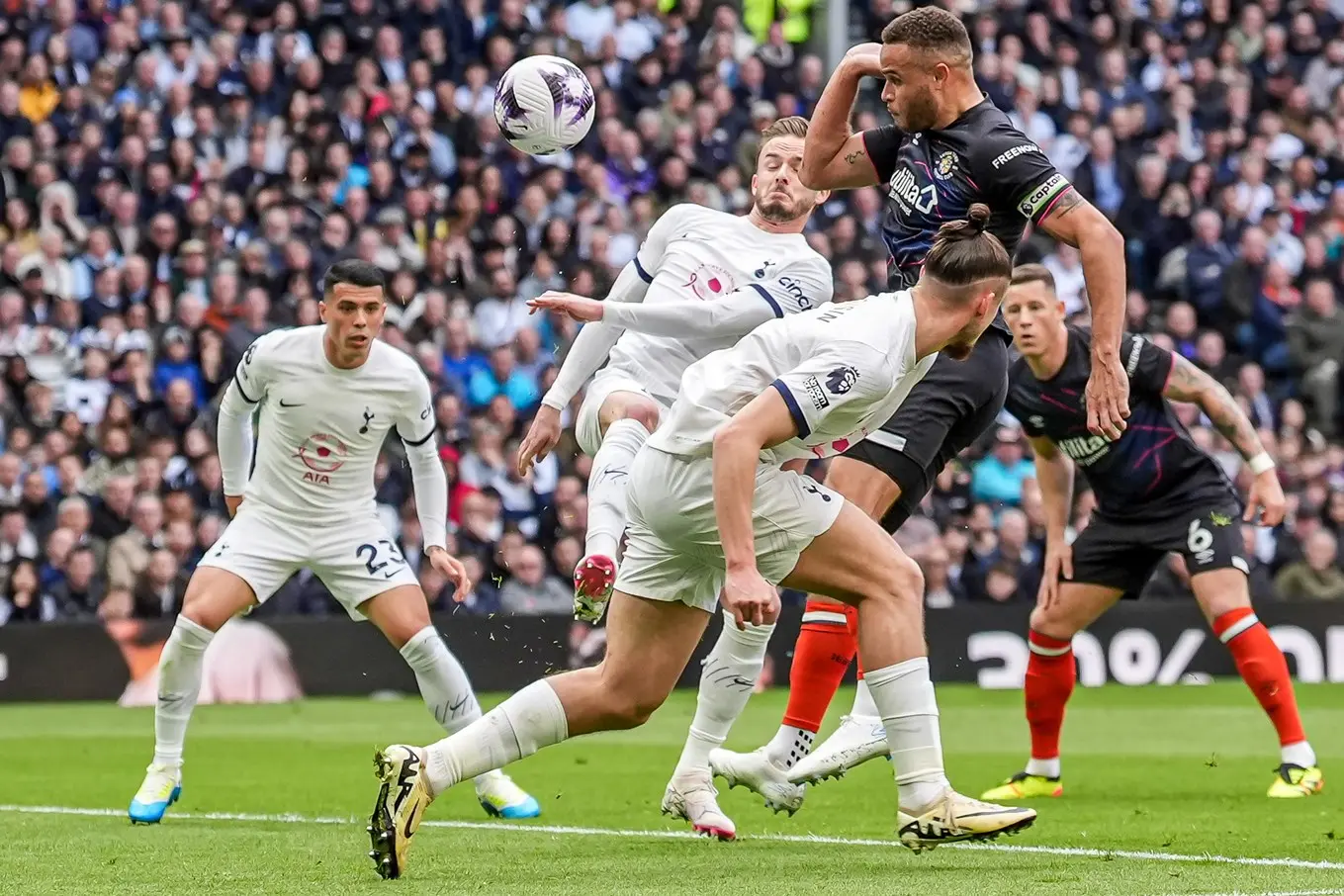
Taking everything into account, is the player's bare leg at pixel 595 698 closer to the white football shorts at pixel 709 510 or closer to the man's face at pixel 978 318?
the white football shorts at pixel 709 510

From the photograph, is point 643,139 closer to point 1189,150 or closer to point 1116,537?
point 1189,150

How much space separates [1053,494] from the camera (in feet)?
32.9

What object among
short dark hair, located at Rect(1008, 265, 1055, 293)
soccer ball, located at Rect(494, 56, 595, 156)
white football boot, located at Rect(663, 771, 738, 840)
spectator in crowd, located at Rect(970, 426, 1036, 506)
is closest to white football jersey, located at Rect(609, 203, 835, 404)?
soccer ball, located at Rect(494, 56, 595, 156)

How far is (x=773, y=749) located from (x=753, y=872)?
137cm

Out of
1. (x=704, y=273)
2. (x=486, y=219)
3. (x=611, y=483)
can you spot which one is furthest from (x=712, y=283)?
(x=486, y=219)

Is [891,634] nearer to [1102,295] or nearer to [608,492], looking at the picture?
[1102,295]

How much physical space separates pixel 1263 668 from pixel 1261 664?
3 centimetres

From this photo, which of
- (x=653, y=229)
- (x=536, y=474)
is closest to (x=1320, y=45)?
(x=536, y=474)

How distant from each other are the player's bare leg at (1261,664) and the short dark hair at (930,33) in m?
3.32

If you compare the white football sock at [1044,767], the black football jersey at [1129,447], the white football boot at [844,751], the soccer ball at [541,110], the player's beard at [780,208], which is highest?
the soccer ball at [541,110]

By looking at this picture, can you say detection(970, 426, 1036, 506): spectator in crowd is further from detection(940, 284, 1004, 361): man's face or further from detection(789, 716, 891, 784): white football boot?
detection(940, 284, 1004, 361): man's face

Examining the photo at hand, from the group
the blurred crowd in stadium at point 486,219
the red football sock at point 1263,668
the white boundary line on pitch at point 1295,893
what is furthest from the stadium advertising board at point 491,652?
the white boundary line on pitch at point 1295,893

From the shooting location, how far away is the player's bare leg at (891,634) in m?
6.58

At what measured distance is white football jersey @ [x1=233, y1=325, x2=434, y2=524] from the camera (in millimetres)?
9555
